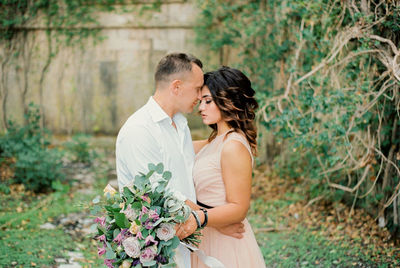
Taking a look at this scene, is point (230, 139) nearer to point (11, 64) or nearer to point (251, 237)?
point (251, 237)

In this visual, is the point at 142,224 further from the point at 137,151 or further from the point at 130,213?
the point at 137,151

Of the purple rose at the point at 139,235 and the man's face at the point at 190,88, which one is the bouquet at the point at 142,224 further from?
the man's face at the point at 190,88

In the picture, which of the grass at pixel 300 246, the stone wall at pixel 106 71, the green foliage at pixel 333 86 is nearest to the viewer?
the green foliage at pixel 333 86

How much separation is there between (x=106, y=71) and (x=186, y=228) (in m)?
6.97

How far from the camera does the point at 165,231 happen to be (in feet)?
7.16

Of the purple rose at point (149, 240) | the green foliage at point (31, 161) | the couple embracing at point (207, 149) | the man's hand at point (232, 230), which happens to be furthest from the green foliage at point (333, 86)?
the green foliage at point (31, 161)

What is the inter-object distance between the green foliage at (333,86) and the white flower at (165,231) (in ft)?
8.11

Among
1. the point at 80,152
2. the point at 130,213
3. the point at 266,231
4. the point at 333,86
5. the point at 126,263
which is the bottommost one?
the point at 266,231

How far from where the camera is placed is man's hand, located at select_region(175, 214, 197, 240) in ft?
7.63

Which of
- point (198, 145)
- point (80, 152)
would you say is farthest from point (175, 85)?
point (80, 152)

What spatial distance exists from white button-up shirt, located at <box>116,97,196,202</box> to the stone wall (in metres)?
5.83

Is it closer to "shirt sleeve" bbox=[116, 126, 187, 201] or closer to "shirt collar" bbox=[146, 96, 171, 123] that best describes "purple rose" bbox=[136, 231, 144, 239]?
"shirt sleeve" bbox=[116, 126, 187, 201]

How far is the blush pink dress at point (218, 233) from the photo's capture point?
109 inches

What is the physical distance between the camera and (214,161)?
2773 mm
